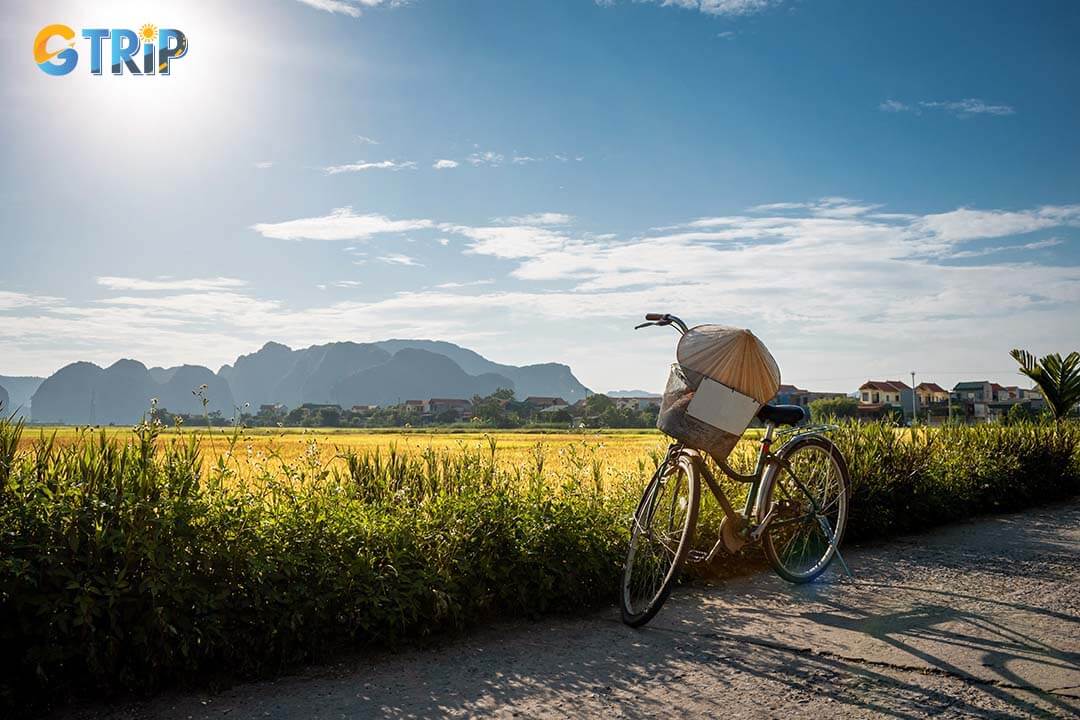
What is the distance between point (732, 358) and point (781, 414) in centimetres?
83

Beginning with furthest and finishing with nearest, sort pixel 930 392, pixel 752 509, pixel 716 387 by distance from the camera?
pixel 930 392, pixel 752 509, pixel 716 387

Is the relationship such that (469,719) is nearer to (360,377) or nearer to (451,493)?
(451,493)

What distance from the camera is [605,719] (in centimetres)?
414

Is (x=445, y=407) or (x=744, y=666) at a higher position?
(x=445, y=407)

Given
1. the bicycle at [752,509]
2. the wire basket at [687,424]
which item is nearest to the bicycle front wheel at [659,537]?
the bicycle at [752,509]

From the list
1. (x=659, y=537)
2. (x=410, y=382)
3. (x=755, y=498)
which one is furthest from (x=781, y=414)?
(x=410, y=382)

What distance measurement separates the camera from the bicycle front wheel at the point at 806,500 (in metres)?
6.52

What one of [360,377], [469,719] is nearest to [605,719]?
[469,719]

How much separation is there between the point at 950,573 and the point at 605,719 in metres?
4.59

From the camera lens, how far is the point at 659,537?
601 cm

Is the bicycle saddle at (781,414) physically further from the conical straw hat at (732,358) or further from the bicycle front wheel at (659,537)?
the bicycle front wheel at (659,537)

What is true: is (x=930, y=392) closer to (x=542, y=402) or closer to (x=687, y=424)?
(x=542, y=402)

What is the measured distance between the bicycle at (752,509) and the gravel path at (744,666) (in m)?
0.26

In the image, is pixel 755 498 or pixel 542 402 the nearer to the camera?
pixel 755 498
